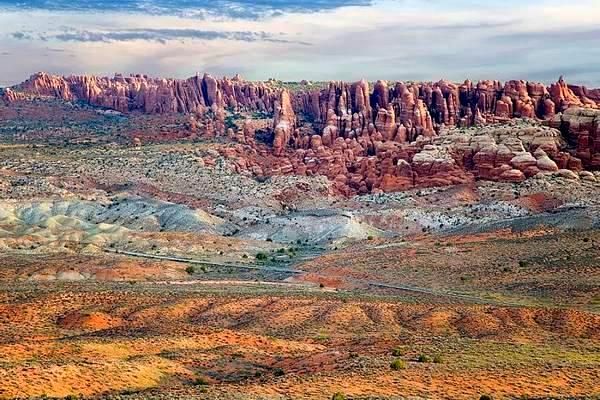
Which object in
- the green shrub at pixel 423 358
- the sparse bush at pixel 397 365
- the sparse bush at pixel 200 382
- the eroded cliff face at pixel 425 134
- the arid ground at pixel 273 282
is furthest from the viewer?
the eroded cliff face at pixel 425 134

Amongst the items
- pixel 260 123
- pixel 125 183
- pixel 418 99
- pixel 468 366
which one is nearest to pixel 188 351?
pixel 468 366

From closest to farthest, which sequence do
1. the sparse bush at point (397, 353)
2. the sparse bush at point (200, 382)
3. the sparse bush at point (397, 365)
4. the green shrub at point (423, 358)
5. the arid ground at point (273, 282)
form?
1. the sparse bush at point (200, 382)
2. the arid ground at point (273, 282)
3. the sparse bush at point (397, 365)
4. the green shrub at point (423, 358)
5. the sparse bush at point (397, 353)

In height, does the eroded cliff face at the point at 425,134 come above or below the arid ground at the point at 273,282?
above

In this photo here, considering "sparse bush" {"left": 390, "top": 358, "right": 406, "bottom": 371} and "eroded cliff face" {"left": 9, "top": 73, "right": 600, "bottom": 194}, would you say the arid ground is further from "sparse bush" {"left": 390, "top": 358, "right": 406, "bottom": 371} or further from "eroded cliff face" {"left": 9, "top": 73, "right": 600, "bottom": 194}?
"eroded cliff face" {"left": 9, "top": 73, "right": 600, "bottom": 194}

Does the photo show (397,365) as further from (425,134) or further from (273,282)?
(425,134)

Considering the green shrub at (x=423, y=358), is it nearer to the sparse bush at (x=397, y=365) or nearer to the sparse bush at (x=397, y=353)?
the sparse bush at (x=397, y=353)

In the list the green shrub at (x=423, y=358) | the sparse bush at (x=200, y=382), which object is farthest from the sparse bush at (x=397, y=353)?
the sparse bush at (x=200, y=382)

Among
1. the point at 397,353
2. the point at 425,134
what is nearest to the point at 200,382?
the point at 397,353

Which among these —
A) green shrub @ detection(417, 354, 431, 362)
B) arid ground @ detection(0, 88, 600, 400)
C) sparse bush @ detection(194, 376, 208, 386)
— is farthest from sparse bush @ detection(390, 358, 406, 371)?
sparse bush @ detection(194, 376, 208, 386)

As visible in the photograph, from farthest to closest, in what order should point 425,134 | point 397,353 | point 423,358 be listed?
point 425,134
point 397,353
point 423,358

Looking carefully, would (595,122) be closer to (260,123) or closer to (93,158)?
(260,123)
